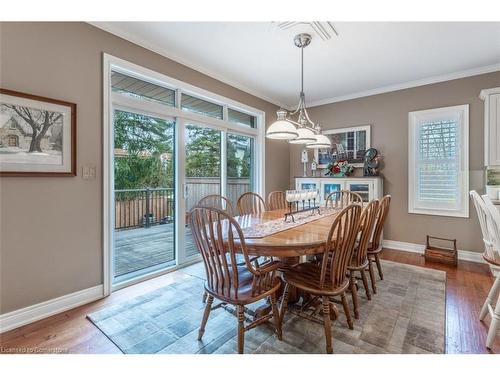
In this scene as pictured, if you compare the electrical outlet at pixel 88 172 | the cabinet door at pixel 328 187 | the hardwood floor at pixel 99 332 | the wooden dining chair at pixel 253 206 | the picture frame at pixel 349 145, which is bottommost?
the hardwood floor at pixel 99 332

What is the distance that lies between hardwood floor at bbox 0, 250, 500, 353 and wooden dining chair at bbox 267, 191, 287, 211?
5.51ft

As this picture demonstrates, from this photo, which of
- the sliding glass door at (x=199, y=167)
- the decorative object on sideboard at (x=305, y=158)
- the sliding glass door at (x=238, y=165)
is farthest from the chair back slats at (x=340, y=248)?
the decorative object on sideboard at (x=305, y=158)

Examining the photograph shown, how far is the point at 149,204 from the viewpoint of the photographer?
332 centimetres

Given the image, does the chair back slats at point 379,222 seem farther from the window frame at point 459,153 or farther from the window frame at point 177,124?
the window frame at point 177,124

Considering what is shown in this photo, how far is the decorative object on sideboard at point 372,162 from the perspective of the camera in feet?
13.6

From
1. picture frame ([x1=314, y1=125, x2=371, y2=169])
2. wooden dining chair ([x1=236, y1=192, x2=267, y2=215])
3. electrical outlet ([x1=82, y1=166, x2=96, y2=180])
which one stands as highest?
picture frame ([x1=314, y1=125, x2=371, y2=169])

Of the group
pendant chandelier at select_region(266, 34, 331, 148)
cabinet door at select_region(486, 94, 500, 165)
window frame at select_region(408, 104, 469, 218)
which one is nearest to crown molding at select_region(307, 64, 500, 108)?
window frame at select_region(408, 104, 469, 218)

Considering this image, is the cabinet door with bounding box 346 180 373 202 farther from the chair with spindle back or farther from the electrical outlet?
the electrical outlet

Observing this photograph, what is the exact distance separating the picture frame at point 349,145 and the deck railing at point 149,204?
2480mm

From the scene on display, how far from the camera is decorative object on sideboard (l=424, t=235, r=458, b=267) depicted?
3.33 m

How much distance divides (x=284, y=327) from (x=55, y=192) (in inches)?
88.8
